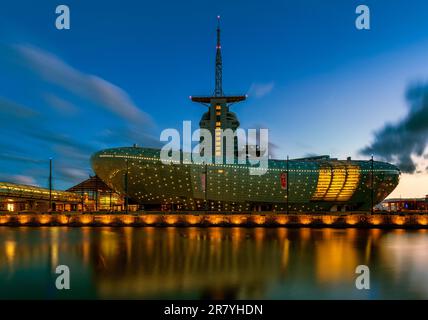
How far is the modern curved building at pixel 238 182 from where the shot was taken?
88925 mm

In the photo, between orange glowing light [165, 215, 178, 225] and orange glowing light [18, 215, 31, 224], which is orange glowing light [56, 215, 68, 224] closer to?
orange glowing light [18, 215, 31, 224]

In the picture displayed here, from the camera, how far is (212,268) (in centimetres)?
1883

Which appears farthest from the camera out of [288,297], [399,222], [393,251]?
[399,222]

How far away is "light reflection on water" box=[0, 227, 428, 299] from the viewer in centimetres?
1456

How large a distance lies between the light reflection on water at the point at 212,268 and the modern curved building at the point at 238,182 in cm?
5491

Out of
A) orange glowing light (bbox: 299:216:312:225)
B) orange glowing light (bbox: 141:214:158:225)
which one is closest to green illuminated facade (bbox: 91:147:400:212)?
orange glowing light (bbox: 141:214:158:225)

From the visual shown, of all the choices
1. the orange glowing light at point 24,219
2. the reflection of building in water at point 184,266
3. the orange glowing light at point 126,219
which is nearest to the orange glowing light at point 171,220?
the orange glowing light at point 126,219

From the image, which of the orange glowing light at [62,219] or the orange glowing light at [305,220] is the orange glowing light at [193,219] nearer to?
the orange glowing light at [305,220]

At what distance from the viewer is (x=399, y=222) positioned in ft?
151

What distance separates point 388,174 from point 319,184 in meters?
25.0

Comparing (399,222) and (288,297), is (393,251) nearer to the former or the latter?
(288,297)

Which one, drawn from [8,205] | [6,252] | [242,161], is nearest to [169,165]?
[242,161]

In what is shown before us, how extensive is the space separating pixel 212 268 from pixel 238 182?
73.2 meters

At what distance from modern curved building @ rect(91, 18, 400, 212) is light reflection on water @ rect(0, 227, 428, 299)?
5491 cm
